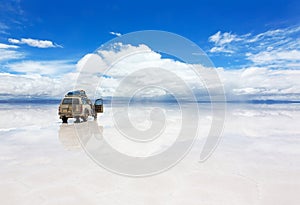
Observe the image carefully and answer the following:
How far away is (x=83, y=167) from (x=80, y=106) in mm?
12172

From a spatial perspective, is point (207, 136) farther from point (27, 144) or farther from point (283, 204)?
point (27, 144)

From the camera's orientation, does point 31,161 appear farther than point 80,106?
No

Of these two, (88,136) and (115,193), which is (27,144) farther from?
(115,193)

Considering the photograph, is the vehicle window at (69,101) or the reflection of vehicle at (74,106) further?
the vehicle window at (69,101)

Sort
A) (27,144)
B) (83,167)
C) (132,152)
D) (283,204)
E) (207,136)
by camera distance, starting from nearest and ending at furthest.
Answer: (283,204) < (83,167) < (132,152) < (27,144) < (207,136)

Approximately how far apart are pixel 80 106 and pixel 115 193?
1445cm

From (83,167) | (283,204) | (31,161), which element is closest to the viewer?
(283,204)

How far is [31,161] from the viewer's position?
27.6 ft

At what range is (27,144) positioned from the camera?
1128 cm

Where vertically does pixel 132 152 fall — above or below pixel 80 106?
below

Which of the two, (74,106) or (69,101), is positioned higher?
(69,101)

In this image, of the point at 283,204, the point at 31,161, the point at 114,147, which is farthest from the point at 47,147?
the point at 283,204

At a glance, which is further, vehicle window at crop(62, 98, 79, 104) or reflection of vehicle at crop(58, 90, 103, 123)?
vehicle window at crop(62, 98, 79, 104)

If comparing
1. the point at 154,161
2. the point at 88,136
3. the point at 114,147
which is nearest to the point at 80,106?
the point at 88,136
